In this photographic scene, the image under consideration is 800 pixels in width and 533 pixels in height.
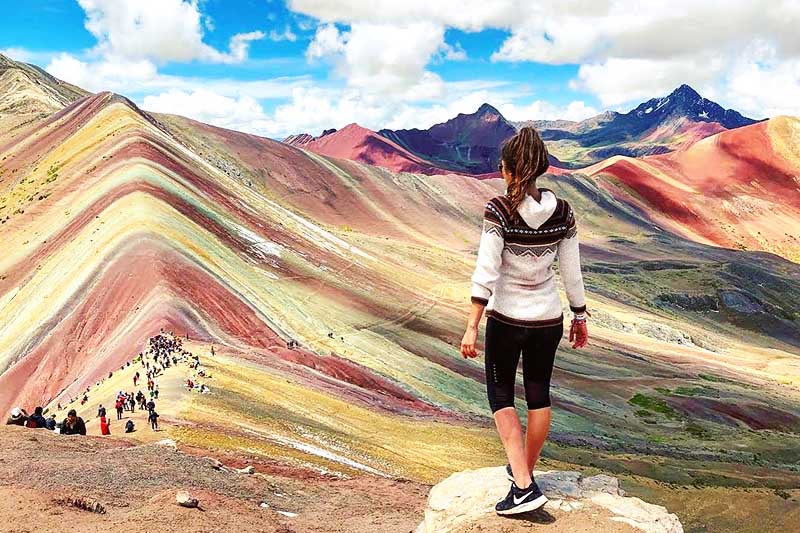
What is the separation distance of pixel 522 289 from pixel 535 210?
0.92 m

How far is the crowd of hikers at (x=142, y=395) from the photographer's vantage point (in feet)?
56.2

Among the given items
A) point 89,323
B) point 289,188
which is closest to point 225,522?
point 89,323

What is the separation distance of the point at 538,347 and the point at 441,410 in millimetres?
29726

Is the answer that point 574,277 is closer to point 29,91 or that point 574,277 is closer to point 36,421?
point 36,421

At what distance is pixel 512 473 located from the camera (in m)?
7.76

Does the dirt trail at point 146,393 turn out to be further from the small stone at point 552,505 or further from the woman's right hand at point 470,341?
the woman's right hand at point 470,341

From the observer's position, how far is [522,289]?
716cm

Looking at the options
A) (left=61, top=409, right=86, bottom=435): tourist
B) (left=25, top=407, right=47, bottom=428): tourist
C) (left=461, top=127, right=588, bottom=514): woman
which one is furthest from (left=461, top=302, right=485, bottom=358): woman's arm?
(left=25, top=407, right=47, bottom=428): tourist

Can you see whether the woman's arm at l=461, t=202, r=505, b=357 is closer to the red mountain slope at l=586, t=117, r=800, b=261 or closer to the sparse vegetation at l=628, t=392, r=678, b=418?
the sparse vegetation at l=628, t=392, r=678, b=418

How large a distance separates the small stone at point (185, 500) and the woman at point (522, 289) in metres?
5.70

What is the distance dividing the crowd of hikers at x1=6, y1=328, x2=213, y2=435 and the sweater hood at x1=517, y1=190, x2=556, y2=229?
49.9ft

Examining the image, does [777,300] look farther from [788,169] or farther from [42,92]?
[42,92]

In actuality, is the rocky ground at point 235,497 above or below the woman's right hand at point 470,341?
below

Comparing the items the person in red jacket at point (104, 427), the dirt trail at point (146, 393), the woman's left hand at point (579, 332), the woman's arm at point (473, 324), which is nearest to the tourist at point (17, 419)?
the person in red jacket at point (104, 427)
